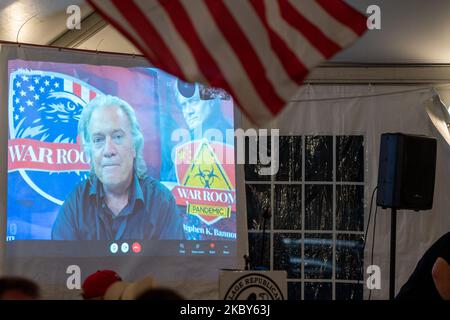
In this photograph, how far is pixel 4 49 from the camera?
4914mm

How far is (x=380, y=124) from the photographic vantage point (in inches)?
264

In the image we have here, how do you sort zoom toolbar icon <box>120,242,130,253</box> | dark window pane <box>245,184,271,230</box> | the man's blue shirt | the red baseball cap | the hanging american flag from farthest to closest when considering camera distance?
dark window pane <box>245,184,271,230</box> < zoom toolbar icon <box>120,242,130,253</box> < the man's blue shirt < the red baseball cap < the hanging american flag

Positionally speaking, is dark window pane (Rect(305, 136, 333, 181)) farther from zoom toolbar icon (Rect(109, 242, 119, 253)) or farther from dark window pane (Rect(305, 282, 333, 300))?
zoom toolbar icon (Rect(109, 242, 119, 253))

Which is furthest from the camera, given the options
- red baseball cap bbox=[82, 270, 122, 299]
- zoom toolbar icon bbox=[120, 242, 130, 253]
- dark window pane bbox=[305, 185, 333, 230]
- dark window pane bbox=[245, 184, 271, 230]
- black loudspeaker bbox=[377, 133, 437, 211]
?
dark window pane bbox=[305, 185, 333, 230]

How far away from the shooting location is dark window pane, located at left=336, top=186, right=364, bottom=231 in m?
6.63

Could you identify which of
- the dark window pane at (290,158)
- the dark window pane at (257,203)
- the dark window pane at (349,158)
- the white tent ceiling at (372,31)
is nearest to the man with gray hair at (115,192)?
the white tent ceiling at (372,31)

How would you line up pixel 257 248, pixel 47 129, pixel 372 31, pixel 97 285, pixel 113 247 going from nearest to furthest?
pixel 97 285
pixel 47 129
pixel 113 247
pixel 372 31
pixel 257 248

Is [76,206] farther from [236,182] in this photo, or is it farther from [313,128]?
[313,128]

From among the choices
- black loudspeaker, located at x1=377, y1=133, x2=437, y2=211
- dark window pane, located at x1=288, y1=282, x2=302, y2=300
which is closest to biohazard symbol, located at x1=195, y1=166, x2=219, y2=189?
black loudspeaker, located at x1=377, y1=133, x2=437, y2=211

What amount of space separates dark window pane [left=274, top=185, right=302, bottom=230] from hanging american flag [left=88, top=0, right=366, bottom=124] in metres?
4.99

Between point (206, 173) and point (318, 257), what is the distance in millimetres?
1749

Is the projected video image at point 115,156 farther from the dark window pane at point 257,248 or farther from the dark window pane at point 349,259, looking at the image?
the dark window pane at point 349,259

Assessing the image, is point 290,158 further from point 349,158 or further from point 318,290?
point 318,290

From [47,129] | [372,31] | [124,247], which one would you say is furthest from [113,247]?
[372,31]
